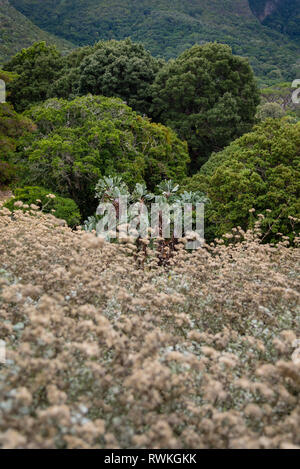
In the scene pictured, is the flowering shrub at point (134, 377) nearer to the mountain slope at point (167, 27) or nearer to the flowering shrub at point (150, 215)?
the flowering shrub at point (150, 215)

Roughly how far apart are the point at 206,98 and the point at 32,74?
12.0 metres

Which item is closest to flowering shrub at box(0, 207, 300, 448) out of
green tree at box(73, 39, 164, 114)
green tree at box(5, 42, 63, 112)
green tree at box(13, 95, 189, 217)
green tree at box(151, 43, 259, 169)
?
green tree at box(13, 95, 189, 217)

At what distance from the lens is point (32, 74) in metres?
22.5

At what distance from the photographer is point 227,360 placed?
257cm

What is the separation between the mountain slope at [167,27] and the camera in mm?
52500

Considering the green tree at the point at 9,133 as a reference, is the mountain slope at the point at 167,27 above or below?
above

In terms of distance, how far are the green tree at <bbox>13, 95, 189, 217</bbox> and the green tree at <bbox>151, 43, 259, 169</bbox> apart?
3754 millimetres

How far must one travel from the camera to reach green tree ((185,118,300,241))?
957 centimetres

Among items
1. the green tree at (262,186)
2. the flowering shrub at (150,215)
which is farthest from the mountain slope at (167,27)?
the flowering shrub at (150,215)

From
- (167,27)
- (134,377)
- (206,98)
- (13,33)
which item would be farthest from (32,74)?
(167,27)

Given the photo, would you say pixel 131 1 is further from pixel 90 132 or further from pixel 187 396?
pixel 187 396

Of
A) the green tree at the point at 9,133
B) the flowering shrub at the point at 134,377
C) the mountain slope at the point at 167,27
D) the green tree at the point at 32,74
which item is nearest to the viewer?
the flowering shrub at the point at 134,377

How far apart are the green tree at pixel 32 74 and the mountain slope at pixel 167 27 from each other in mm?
27421

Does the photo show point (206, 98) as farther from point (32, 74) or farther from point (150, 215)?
point (32, 74)
